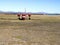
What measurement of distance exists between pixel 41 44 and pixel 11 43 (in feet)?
7.89

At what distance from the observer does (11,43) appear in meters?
16.4

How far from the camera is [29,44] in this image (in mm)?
16203

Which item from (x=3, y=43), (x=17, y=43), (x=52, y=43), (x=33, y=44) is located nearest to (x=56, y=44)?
(x=52, y=43)

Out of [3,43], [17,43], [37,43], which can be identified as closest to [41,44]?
[37,43]

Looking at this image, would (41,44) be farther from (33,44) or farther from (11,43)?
(11,43)

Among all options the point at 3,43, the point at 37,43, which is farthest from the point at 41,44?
the point at 3,43

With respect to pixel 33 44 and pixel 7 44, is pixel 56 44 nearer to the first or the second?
pixel 33 44

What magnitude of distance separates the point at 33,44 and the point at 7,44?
80.3 inches

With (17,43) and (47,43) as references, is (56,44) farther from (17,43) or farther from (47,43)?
(17,43)

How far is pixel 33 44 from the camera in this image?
16.2 meters

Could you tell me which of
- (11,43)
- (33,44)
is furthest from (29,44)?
(11,43)

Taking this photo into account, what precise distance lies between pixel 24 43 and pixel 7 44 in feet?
4.78

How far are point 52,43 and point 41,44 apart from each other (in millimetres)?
1062

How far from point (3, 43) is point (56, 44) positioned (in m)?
4.21
